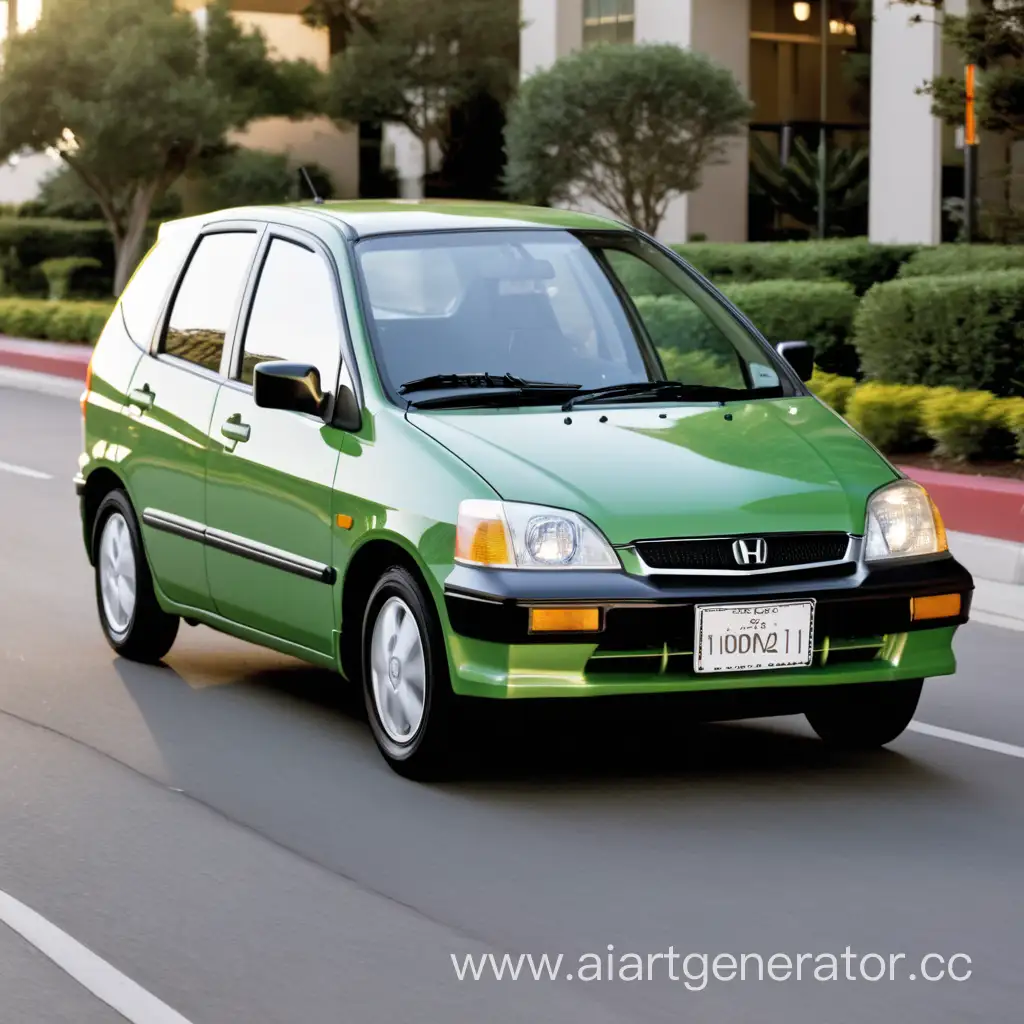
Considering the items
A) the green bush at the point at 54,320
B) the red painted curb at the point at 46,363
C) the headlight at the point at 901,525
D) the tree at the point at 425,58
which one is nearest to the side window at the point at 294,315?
the headlight at the point at 901,525

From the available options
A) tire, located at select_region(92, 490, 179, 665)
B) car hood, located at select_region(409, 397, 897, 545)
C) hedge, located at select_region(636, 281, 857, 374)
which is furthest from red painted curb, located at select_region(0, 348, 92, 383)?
car hood, located at select_region(409, 397, 897, 545)

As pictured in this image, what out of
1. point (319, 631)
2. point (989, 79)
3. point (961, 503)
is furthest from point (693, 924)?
point (989, 79)

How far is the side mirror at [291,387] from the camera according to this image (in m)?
7.78

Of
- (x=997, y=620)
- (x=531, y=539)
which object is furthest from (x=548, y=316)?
(x=997, y=620)

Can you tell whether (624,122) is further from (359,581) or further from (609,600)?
(609,600)

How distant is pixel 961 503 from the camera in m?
Result: 13.1

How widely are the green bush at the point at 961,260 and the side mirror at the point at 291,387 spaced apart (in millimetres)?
14032

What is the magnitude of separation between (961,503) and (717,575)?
6.37m

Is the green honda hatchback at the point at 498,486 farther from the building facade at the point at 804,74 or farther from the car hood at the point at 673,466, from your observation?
the building facade at the point at 804,74

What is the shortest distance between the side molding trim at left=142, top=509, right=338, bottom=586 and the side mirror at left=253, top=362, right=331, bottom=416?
47 centimetres

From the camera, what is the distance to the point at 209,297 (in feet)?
29.5

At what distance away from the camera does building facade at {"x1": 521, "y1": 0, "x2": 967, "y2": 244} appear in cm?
3541

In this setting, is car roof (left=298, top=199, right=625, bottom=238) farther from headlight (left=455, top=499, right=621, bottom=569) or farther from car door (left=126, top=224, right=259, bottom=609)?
headlight (left=455, top=499, right=621, bottom=569)

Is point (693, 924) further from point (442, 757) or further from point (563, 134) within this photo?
point (563, 134)
